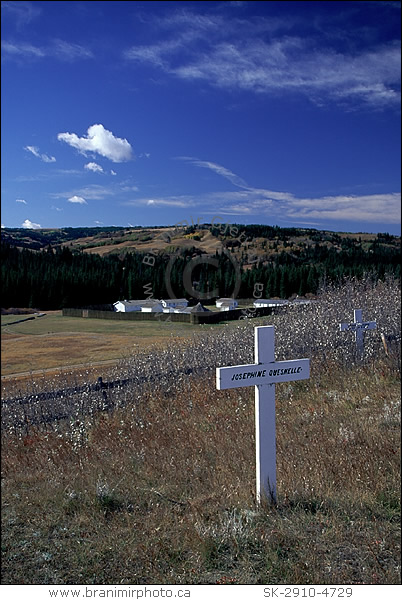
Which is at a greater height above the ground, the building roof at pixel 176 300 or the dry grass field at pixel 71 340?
the building roof at pixel 176 300

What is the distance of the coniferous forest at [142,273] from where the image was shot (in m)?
5.91

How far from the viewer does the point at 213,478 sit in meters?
4.89

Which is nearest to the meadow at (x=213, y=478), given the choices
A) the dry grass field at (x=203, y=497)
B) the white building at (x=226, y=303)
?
the dry grass field at (x=203, y=497)

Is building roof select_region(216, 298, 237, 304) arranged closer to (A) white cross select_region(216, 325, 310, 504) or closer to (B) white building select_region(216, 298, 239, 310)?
(B) white building select_region(216, 298, 239, 310)

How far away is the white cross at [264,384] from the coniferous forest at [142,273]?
6.47 feet

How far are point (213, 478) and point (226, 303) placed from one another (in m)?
2.56

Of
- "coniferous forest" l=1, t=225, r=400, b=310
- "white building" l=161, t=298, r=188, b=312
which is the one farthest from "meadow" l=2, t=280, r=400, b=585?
"white building" l=161, t=298, r=188, b=312

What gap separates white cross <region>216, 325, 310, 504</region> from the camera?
4.50 meters

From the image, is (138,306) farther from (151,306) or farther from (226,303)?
(226,303)

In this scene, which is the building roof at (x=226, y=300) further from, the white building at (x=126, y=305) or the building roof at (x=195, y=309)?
the white building at (x=126, y=305)

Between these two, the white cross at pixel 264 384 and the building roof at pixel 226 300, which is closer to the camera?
the white cross at pixel 264 384

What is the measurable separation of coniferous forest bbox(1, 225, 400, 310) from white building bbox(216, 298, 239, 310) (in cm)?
9

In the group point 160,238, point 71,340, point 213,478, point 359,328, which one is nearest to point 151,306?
point 160,238

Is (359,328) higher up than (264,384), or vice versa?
(359,328)
